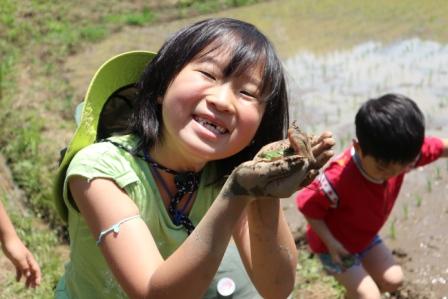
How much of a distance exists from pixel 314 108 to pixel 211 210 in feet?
16.7

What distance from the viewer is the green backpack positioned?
1934 millimetres

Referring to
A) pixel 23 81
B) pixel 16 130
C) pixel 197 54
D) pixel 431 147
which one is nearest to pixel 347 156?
pixel 431 147

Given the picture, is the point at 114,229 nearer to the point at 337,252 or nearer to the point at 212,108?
the point at 212,108

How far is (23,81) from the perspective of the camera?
718 cm

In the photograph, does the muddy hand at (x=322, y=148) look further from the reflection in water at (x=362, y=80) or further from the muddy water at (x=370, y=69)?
the reflection in water at (x=362, y=80)

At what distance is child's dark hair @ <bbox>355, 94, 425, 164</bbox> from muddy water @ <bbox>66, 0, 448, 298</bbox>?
791mm

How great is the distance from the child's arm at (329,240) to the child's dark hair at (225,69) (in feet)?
4.39

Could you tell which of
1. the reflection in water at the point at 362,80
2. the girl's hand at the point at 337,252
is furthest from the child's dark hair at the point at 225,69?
the reflection in water at the point at 362,80

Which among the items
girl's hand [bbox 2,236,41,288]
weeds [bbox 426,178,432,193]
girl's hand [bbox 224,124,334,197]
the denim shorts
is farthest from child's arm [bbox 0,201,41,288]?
weeds [bbox 426,178,432,193]

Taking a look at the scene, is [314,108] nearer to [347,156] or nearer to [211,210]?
[347,156]

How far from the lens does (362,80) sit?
7.20 meters

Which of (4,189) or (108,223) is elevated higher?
(108,223)

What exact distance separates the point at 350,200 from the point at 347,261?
12.5 inches

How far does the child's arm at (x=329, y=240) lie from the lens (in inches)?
129
